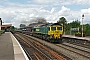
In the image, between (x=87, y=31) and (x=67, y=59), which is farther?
(x=87, y=31)

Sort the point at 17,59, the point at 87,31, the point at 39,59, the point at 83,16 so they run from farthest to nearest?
1. the point at 87,31
2. the point at 83,16
3. the point at 39,59
4. the point at 17,59

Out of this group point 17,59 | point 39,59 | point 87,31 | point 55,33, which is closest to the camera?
point 17,59

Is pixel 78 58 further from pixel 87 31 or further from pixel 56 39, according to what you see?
pixel 87 31

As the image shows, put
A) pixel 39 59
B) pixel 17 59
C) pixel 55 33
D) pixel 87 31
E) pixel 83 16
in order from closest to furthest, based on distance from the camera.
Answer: pixel 17 59
pixel 39 59
pixel 55 33
pixel 83 16
pixel 87 31

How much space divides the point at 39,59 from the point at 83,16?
2968 cm

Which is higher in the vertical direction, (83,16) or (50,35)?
(83,16)

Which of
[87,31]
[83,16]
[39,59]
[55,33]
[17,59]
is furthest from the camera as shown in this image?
[87,31]

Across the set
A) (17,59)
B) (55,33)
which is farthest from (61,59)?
(55,33)

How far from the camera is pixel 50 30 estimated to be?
3055cm

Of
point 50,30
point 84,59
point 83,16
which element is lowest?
point 84,59

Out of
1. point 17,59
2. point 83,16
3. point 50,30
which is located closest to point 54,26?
point 50,30

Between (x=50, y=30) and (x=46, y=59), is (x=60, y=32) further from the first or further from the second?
(x=46, y=59)

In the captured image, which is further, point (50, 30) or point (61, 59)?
point (50, 30)

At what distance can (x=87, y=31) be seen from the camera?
52219 mm
